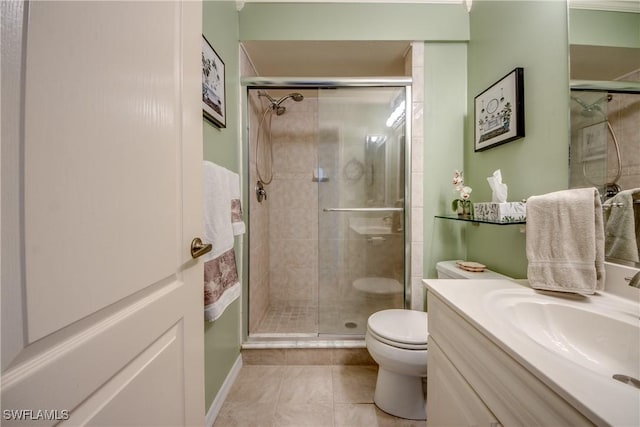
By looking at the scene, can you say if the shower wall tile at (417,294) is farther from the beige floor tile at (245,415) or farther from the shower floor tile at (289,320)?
the beige floor tile at (245,415)

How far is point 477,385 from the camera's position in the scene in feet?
2.01

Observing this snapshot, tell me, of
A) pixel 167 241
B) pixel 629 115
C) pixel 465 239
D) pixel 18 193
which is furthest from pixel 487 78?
pixel 18 193

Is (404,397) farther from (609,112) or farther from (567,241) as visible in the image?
(609,112)

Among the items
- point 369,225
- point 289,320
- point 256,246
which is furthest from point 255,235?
point 369,225

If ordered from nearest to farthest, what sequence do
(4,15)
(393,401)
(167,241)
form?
1. (4,15)
2. (167,241)
3. (393,401)

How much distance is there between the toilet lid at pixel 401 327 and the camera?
1.14m

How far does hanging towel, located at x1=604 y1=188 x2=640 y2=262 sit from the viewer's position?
0.71 m

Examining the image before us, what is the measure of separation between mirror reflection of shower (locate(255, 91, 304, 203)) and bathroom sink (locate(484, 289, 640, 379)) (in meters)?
1.78

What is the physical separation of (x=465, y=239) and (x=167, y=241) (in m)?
1.72

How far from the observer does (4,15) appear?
282 mm

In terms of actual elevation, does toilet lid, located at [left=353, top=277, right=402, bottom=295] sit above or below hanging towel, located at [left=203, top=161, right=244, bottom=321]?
below

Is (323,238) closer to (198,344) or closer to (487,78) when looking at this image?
(198,344)

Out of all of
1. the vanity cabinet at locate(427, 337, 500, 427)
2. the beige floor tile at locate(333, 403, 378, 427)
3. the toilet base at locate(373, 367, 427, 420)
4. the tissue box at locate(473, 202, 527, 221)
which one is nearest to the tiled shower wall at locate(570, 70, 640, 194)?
the tissue box at locate(473, 202, 527, 221)

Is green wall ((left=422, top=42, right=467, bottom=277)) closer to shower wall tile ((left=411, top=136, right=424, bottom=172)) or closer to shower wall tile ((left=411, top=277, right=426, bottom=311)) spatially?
shower wall tile ((left=411, top=136, right=424, bottom=172))
